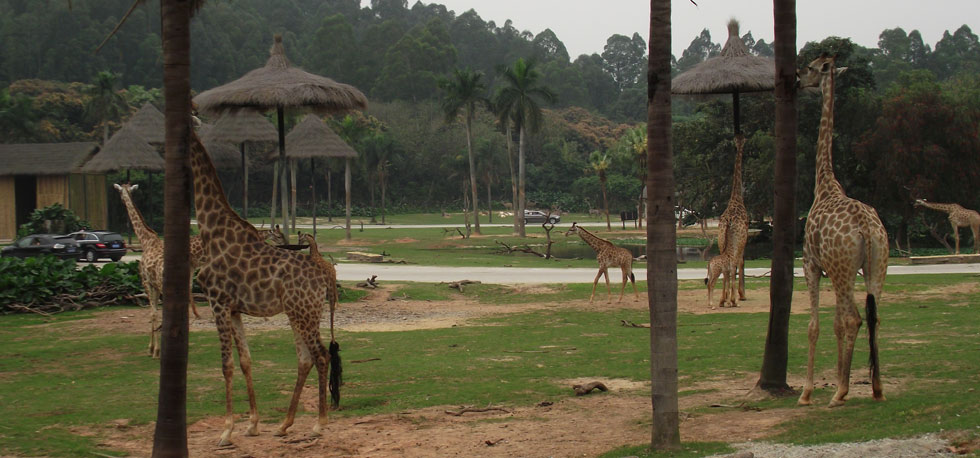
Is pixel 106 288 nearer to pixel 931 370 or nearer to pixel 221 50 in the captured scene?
pixel 931 370

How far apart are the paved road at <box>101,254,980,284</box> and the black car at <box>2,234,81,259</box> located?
11.3m

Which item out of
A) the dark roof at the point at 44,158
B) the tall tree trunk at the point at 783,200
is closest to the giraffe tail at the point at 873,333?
the tall tree trunk at the point at 783,200

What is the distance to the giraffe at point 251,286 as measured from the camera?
31.9 feet

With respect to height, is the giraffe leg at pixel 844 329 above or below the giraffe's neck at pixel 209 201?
below

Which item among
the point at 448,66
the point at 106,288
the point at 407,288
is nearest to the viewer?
the point at 106,288

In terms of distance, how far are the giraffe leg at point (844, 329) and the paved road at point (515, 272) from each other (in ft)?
52.3

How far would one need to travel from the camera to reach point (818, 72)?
10703mm

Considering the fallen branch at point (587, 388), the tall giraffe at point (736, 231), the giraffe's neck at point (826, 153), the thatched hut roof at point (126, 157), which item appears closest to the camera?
the giraffe's neck at point (826, 153)

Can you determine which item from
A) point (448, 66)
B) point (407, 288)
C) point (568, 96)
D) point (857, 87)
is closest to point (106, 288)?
point (407, 288)

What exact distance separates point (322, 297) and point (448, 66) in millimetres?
126501

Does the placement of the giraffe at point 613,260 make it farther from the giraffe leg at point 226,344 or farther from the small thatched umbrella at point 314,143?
the small thatched umbrella at point 314,143

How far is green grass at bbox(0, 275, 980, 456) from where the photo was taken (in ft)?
28.9

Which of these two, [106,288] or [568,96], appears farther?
[568,96]

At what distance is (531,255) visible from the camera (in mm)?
40750
